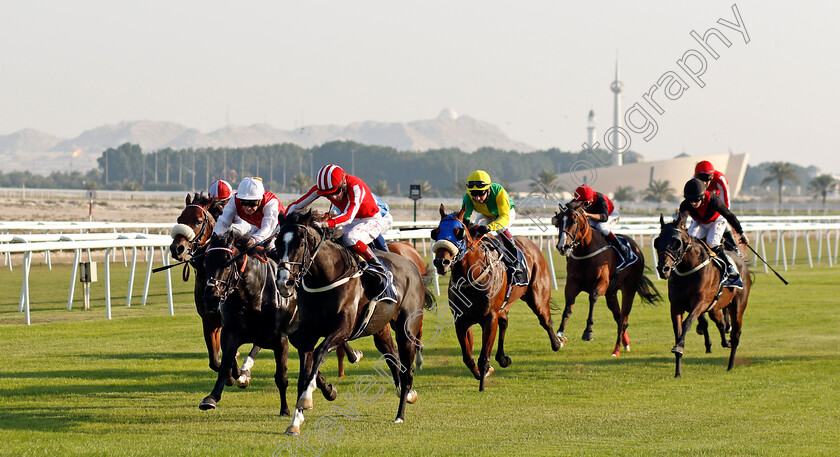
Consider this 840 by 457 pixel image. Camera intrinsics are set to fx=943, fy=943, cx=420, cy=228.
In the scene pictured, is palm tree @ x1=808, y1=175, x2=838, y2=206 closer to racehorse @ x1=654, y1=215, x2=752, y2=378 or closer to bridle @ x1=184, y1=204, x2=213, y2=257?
racehorse @ x1=654, y1=215, x2=752, y2=378

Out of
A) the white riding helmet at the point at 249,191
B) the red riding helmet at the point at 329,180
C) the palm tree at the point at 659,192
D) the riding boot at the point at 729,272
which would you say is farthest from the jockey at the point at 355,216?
the palm tree at the point at 659,192

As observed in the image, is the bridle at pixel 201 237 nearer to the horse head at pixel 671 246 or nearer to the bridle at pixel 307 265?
the bridle at pixel 307 265

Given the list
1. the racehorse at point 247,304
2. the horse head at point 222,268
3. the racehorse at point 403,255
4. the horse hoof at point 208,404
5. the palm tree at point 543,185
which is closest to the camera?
the horse hoof at point 208,404

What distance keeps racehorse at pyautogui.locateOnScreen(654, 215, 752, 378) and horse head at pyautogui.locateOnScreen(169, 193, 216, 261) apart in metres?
3.97

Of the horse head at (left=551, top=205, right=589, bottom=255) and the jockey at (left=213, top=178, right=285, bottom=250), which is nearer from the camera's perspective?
the jockey at (left=213, top=178, right=285, bottom=250)

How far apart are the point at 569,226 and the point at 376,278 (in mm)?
3641

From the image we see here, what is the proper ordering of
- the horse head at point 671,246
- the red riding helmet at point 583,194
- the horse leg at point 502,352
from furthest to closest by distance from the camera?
the red riding helmet at point 583,194, the horse leg at point 502,352, the horse head at point 671,246

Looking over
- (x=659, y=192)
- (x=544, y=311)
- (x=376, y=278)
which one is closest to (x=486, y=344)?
(x=376, y=278)

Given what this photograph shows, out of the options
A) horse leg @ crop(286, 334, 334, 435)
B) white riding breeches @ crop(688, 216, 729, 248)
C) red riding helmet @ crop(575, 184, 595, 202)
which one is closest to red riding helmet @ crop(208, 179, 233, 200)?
horse leg @ crop(286, 334, 334, 435)

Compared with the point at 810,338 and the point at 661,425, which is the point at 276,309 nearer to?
the point at 661,425

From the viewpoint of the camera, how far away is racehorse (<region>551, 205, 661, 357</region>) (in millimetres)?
9750

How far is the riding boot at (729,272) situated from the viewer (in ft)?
30.6

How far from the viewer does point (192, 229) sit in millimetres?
7320

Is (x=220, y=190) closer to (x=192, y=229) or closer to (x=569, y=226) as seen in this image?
(x=192, y=229)
